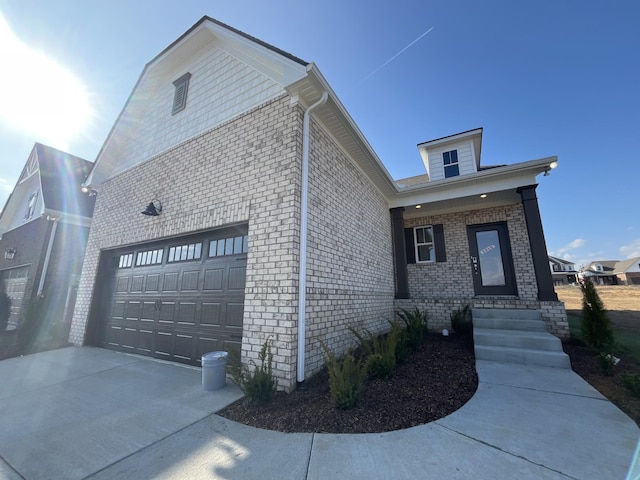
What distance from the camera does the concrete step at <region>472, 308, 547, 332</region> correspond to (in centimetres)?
553

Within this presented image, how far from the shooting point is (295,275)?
3643 mm

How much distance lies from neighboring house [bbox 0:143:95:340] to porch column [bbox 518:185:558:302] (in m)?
13.1

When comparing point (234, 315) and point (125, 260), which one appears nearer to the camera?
point (234, 315)

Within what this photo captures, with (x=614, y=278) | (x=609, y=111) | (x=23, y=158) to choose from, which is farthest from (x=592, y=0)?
(x=614, y=278)

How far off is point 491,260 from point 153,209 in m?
9.11

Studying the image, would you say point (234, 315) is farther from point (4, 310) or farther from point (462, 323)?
point (4, 310)

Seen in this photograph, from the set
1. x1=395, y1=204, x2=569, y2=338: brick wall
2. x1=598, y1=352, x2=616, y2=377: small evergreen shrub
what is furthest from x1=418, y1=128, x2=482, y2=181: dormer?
x1=598, y1=352, x2=616, y2=377: small evergreen shrub

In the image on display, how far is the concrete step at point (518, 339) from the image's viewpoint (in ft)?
14.9

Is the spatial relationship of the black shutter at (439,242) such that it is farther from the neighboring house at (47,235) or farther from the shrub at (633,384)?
the neighboring house at (47,235)

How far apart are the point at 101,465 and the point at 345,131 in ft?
18.4

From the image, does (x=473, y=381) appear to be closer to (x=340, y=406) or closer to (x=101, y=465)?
(x=340, y=406)

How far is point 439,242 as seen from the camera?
8.32m

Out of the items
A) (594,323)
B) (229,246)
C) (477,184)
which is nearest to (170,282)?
(229,246)

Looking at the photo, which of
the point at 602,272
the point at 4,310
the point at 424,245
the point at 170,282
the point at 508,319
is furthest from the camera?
the point at 602,272
